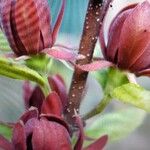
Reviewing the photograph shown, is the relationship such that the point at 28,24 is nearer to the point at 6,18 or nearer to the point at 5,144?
the point at 6,18

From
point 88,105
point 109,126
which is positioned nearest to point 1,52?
point 109,126

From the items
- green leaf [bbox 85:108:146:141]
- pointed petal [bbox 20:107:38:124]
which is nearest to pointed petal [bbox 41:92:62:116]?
pointed petal [bbox 20:107:38:124]

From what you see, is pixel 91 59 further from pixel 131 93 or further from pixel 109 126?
pixel 109 126

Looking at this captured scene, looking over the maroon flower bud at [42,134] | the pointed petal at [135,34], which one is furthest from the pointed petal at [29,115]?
the pointed petal at [135,34]

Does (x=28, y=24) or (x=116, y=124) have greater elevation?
(x=28, y=24)

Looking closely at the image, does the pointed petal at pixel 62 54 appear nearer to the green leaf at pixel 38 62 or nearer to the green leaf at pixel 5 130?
the green leaf at pixel 38 62

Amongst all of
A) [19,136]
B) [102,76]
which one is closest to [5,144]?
[19,136]
